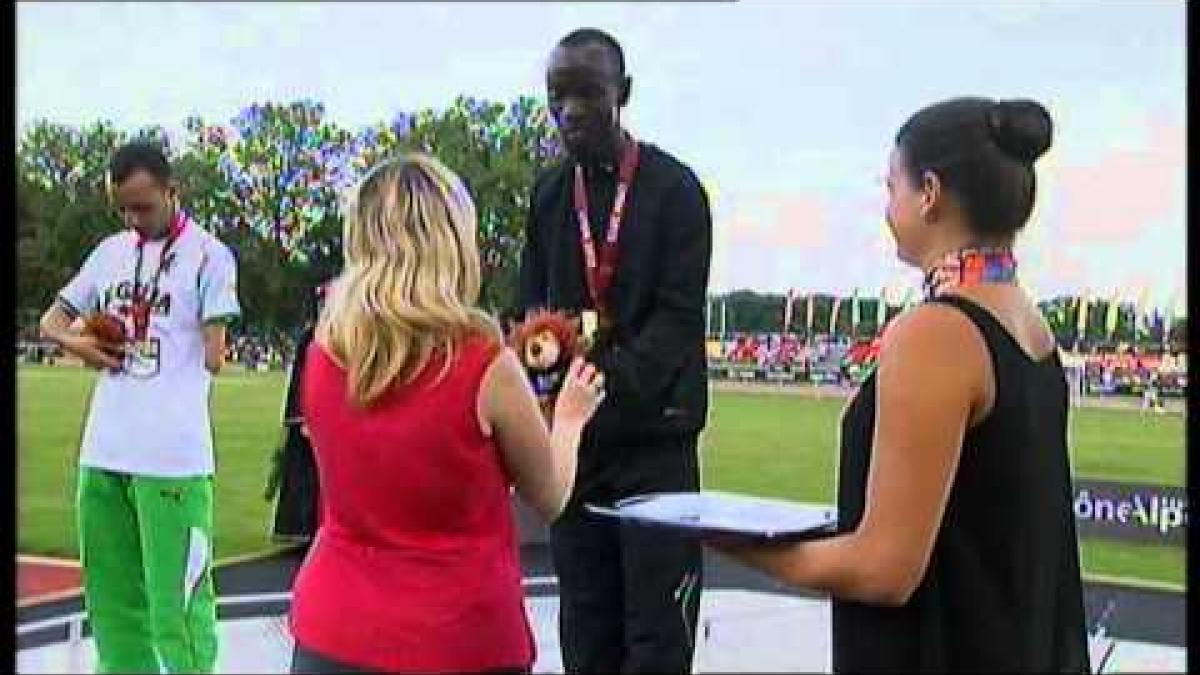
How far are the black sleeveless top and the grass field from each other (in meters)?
1.49

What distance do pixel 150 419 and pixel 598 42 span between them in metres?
1.21

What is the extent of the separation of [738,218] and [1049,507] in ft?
7.13

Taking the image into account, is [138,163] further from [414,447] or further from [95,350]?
[414,447]

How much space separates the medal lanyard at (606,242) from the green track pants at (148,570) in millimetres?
1106

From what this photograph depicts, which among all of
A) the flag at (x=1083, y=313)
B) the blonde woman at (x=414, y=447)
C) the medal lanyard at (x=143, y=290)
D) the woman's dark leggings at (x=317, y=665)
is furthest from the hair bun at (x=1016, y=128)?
the flag at (x=1083, y=313)

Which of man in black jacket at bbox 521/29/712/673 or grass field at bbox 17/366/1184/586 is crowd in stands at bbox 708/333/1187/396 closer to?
grass field at bbox 17/366/1184/586

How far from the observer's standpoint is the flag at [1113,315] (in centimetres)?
371

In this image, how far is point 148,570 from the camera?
3.22m

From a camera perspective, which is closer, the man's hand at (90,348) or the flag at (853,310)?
the man's hand at (90,348)

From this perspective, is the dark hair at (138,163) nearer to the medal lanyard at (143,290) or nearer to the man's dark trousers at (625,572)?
the medal lanyard at (143,290)

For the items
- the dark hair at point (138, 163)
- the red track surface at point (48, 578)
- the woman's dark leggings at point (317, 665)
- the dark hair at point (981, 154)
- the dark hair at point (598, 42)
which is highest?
the dark hair at point (598, 42)

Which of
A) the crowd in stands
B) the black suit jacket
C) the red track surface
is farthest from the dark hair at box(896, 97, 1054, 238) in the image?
the red track surface

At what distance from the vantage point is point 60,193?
331cm

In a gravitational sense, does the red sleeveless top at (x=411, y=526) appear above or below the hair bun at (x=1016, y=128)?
below
